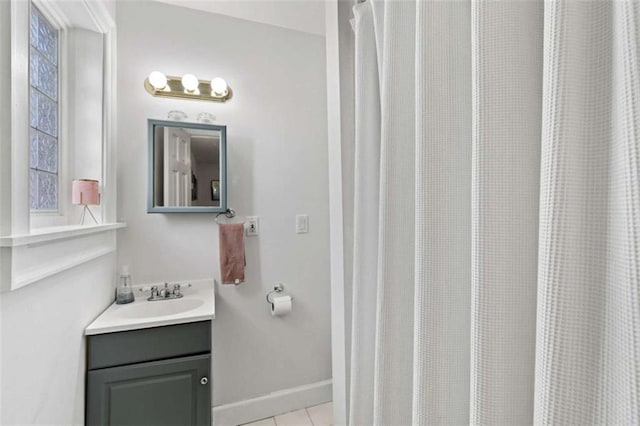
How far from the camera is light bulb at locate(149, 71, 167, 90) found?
169 cm

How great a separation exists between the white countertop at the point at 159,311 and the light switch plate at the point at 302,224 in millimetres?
663

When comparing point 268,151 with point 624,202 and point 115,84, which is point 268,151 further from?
point 624,202

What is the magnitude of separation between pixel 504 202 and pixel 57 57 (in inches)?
78.7

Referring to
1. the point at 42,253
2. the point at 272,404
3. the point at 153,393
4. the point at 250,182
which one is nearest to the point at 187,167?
the point at 250,182

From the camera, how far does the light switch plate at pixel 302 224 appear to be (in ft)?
6.69

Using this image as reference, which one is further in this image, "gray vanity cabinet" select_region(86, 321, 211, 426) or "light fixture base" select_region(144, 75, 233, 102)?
"light fixture base" select_region(144, 75, 233, 102)

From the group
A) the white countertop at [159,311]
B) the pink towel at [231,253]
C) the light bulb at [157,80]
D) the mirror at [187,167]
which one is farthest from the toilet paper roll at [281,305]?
the light bulb at [157,80]

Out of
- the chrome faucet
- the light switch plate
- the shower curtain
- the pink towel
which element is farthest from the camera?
the light switch plate

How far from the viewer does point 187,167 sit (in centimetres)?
178

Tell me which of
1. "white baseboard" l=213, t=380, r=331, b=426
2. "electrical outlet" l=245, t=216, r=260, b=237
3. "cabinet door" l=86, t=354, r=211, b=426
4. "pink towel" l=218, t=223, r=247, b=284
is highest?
"electrical outlet" l=245, t=216, r=260, b=237

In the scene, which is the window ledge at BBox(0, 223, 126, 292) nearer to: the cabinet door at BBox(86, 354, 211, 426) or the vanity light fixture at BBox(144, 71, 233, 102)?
the cabinet door at BBox(86, 354, 211, 426)

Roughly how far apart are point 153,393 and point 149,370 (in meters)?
0.11

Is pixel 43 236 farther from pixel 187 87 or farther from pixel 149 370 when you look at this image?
pixel 187 87

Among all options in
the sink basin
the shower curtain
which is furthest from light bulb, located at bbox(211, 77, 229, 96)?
the shower curtain
